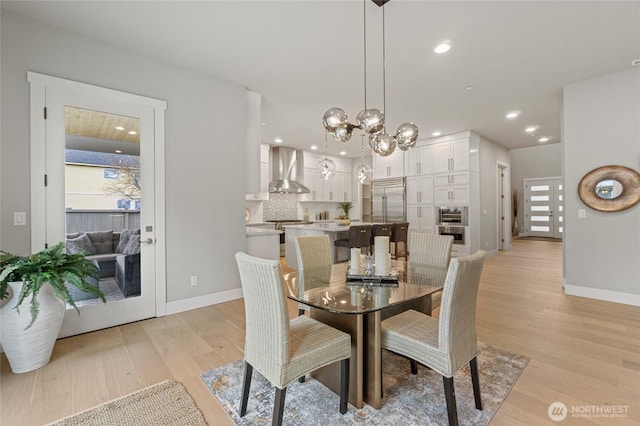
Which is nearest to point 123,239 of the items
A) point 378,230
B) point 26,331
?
point 26,331

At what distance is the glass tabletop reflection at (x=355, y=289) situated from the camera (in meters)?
1.65

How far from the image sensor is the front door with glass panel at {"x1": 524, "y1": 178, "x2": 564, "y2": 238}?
1048 centimetres

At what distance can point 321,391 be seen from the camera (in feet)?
6.32

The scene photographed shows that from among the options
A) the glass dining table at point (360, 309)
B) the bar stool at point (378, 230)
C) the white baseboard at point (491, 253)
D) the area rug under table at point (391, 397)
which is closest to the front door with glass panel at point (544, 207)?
the white baseboard at point (491, 253)

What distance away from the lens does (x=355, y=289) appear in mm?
1944

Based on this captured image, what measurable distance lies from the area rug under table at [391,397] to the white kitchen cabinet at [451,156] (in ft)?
15.9

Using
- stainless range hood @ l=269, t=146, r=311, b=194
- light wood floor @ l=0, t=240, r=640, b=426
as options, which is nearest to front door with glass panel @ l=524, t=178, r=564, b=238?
light wood floor @ l=0, t=240, r=640, b=426

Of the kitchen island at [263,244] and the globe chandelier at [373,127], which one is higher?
the globe chandelier at [373,127]

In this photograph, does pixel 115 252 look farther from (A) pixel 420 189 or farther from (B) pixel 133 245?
(A) pixel 420 189

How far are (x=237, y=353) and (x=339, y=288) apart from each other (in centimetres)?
113

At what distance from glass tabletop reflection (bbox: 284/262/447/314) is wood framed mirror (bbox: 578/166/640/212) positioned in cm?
282

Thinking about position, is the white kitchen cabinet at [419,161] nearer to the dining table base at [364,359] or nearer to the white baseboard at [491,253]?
the white baseboard at [491,253]

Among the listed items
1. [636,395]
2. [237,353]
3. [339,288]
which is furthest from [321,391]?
[636,395]

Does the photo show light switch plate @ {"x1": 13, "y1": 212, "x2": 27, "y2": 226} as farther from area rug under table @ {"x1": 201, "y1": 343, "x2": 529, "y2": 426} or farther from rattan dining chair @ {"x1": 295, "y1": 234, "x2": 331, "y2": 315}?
rattan dining chair @ {"x1": 295, "y1": 234, "x2": 331, "y2": 315}
